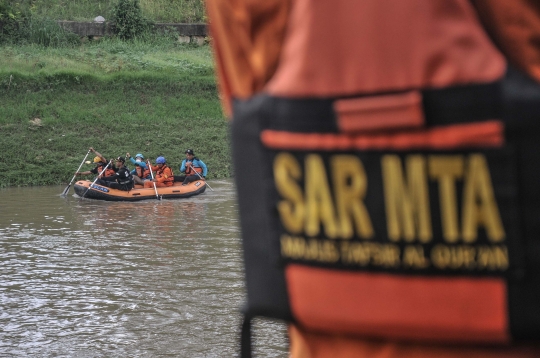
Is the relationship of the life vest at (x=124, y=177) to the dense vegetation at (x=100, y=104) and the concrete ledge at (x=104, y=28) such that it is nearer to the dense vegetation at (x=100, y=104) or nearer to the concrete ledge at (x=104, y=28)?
the dense vegetation at (x=100, y=104)

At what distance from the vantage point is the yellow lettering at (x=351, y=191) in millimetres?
1167

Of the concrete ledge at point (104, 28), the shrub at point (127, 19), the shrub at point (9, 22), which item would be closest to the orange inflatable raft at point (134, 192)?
the shrub at point (9, 22)

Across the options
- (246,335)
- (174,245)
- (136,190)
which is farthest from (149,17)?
(246,335)

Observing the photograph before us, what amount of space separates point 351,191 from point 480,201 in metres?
0.17

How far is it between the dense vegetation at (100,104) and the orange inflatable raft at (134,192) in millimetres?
4191

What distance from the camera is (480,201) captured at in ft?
3.62

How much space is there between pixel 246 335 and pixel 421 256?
430mm

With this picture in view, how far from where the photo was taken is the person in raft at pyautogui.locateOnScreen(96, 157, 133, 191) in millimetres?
18417

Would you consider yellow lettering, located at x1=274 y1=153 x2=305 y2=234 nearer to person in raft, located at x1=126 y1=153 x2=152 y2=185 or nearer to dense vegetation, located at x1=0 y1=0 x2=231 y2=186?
person in raft, located at x1=126 y1=153 x2=152 y2=185

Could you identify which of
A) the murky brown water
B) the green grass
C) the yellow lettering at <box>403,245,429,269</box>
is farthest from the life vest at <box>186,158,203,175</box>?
the yellow lettering at <box>403,245,429,269</box>

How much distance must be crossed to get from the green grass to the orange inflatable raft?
58.4 feet

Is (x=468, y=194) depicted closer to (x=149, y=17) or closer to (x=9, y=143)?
(x=9, y=143)

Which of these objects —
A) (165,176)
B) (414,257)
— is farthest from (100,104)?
(414,257)

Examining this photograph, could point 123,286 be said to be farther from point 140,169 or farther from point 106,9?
point 106,9
